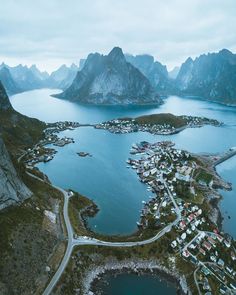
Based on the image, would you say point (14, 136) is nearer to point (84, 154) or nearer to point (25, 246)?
point (84, 154)

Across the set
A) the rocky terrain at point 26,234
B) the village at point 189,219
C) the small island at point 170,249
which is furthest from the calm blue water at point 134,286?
the rocky terrain at point 26,234

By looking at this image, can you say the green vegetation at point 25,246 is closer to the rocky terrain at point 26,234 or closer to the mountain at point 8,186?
the rocky terrain at point 26,234

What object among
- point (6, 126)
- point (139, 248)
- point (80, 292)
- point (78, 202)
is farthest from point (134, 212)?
point (6, 126)

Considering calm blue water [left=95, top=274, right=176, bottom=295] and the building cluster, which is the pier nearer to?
the building cluster

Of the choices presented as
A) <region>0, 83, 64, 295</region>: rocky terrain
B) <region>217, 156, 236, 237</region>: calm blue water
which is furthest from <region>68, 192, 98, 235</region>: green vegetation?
<region>217, 156, 236, 237</region>: calm blue water

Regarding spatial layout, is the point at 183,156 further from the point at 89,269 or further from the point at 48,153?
the point at 89,269

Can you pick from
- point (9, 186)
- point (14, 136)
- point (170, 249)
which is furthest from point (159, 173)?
point (14, 136)
